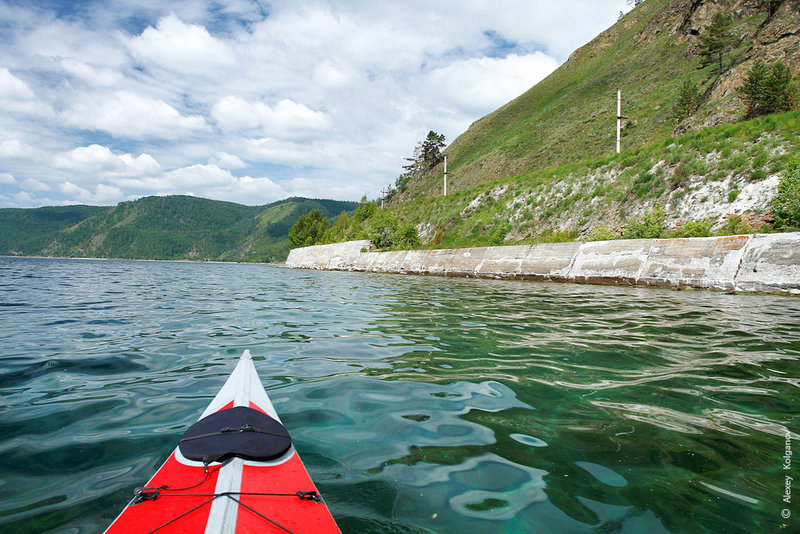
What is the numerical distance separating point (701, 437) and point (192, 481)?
294 centimetres

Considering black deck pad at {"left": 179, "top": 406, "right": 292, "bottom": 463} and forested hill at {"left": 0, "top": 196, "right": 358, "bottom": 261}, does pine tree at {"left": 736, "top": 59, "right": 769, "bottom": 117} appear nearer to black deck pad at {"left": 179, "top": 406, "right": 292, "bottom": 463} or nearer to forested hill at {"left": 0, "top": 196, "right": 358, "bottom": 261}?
black deck pad at {"left": 179, "top": 406, "right": 292, "bottom": 463}

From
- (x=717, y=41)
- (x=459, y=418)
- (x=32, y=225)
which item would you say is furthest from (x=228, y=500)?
(x=32, y=225)

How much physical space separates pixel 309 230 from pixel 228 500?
230ft

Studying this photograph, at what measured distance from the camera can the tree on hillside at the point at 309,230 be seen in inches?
2638

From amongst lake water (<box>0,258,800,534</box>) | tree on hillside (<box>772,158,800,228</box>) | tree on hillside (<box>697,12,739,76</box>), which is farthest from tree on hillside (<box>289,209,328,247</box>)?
lake water (<box>0,258,800,534</box>)

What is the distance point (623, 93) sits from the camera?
142ft

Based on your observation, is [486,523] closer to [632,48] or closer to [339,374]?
[339,374]

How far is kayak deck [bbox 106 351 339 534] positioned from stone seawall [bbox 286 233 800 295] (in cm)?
1147

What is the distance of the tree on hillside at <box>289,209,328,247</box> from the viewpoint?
220ft

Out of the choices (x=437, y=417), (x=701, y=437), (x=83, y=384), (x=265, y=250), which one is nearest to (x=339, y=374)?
(x=437, y=417)

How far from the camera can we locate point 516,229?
71.1 ft

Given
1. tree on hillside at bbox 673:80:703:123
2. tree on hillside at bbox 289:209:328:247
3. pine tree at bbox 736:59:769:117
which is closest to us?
pine tree at bbox 736:59:769:117

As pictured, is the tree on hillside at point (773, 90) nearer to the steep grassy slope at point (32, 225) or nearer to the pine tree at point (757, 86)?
the pine tree at point (757, 86)

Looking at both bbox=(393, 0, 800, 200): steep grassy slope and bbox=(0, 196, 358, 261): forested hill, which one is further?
bbox=(0, 196, 358, 261): forested hill
